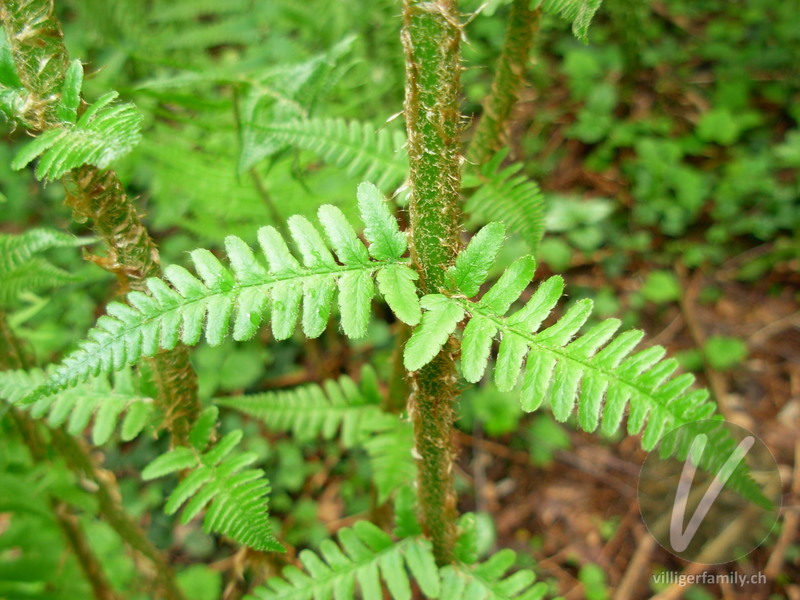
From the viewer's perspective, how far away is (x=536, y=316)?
0.98 meters

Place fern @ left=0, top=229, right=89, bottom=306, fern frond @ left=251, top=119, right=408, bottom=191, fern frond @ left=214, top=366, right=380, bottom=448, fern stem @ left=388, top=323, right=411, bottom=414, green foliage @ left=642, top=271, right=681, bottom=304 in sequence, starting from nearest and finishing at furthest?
fern @ left=0, top=229, right=89, bottom=306 → fern frond @ left=251, top=119, right=408, bottom=191 → fern stem @ left=388, top=323, right=411, bottom=414 → fern frond @ left=214, top=366, right=380, bottom=448 → green foliage @ left=642, top=271, right=681, bottom=304

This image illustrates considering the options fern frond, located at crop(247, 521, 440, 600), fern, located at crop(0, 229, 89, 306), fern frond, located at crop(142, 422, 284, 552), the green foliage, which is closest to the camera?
fern frond, located at crop(142, 422, 284, 552)

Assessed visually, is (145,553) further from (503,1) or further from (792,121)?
(792,121)

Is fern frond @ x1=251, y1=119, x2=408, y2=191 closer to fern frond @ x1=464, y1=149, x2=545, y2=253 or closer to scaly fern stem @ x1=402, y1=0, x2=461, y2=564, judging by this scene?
fern frond @ x1=464, y1=149, x2=545, y2=253

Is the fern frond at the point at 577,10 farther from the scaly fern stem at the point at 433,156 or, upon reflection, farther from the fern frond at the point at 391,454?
the fern frond at the point at 391,454

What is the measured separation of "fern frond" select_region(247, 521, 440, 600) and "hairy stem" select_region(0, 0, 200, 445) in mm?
491

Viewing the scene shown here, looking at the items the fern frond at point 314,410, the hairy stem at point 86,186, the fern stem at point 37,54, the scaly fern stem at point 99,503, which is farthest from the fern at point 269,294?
the fern frond at point 314,410

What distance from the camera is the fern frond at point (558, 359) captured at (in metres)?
0.90

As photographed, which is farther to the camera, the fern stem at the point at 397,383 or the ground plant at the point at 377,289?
the fern stem at the point at 397,383

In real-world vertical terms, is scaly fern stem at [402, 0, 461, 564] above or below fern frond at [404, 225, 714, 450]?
above

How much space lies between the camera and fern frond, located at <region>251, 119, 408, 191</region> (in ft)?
5.00

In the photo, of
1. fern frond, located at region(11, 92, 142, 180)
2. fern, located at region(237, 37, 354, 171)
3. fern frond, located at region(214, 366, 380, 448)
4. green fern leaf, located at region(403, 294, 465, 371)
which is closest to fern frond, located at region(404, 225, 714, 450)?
green fern leaf, located at region(403, 294, 465, 371)

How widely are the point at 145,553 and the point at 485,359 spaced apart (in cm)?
121

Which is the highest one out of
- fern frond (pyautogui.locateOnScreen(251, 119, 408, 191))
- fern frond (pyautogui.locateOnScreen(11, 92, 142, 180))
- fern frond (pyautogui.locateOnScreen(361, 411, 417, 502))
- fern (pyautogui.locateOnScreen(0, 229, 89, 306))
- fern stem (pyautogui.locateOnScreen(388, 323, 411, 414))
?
fern frond (pyautogui.locateOnScreen(251, 119, 408, 191))
